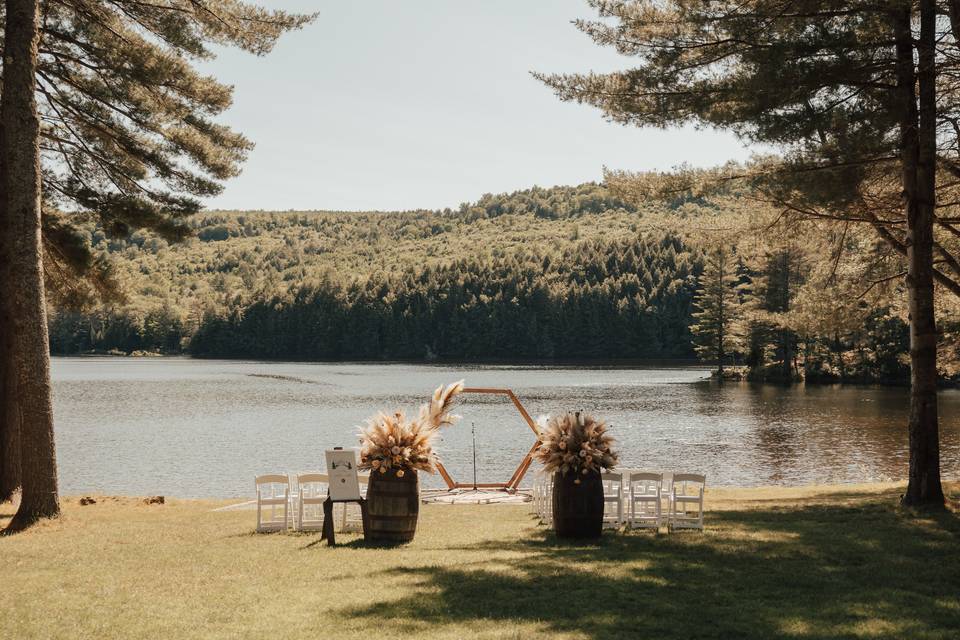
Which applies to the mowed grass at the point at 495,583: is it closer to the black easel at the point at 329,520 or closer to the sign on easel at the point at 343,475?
the black easel at the point at 329,520

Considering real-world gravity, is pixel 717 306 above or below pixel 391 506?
above

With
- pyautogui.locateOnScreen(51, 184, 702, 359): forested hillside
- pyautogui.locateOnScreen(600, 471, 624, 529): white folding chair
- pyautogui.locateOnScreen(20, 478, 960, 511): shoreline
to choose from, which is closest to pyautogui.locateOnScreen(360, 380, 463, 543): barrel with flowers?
pyautogui.locateOnScreen(600, 471, 624, 529): white folding chair

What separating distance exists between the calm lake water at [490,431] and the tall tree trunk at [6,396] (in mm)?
8759

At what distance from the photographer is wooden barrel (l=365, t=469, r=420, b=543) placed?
29.3 ft

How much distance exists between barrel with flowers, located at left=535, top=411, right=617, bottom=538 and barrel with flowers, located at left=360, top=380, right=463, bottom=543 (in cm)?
134

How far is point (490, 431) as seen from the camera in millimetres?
34188

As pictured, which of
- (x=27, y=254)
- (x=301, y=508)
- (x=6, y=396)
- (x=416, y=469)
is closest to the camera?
(x=416, y=469)

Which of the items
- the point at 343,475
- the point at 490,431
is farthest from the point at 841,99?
the point at 490,431

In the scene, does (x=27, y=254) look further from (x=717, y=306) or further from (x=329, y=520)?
(x=717, y=306)

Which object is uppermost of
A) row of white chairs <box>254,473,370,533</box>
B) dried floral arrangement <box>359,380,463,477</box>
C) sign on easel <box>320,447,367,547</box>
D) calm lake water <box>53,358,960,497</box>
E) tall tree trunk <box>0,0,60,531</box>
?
tall tree trunk <box>0,0,60,531</box>

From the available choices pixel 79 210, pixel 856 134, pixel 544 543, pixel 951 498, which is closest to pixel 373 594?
pixel 544 543

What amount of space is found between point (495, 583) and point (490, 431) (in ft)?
90.8

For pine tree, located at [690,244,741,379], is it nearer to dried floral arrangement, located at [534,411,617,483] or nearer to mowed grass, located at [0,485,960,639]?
mowed grass, located at [0,485,960,639]

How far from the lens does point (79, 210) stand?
14062 mm
